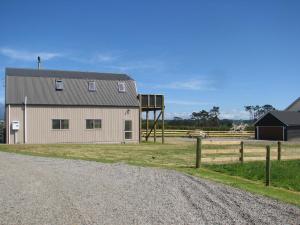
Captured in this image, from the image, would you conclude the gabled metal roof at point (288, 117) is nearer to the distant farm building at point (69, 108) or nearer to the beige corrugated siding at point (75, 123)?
the distant farm building at point (69, 108)

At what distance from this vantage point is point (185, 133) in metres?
56.5

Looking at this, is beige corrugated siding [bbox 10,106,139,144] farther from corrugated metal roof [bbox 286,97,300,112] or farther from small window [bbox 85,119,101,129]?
corrugated metal roof [bbox 286,97,300,112]

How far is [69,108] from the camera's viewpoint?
34.2 metres

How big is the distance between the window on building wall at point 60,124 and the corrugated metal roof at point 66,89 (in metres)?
1.35

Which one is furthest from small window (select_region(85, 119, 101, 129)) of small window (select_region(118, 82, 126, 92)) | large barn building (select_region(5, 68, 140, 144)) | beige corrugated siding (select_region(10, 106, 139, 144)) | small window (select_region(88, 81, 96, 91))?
small window (select_region(118, 82, 126, 92))

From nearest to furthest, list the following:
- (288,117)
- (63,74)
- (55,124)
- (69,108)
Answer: (55,124) < (69,108) < (63,74) < (288,117)

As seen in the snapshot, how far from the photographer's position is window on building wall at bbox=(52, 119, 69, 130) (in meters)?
33.7

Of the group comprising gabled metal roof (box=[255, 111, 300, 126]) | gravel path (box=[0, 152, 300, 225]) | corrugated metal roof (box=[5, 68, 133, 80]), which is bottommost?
gravel path (box=[0, 152, 300, 225])

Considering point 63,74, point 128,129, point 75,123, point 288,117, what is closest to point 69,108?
point 75,123

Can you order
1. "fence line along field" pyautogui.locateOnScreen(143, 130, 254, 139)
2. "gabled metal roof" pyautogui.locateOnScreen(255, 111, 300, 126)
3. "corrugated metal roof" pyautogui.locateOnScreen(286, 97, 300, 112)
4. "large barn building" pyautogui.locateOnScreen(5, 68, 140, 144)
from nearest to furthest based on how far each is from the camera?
1. "large barn building" pyautogui.locateOnScreen(5, 68, 140, 144)
2. "gabled metal roof" pyautogui.locateOnScreen(255, 111, 300, 126)
3. "fence line along field" pyautogui.locateOnScreen(143, 130, 254, 139)
4. "corrugated metal roof" pyautogui.locateOnScreen(286, 97, 300, 112)

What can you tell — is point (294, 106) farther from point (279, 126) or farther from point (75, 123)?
point (75, 123)

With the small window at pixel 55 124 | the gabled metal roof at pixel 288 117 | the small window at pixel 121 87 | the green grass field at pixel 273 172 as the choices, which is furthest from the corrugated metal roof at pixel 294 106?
the green grass field at pixel 273 172

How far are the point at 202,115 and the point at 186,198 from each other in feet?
276

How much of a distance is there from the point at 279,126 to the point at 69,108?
26505 mm
